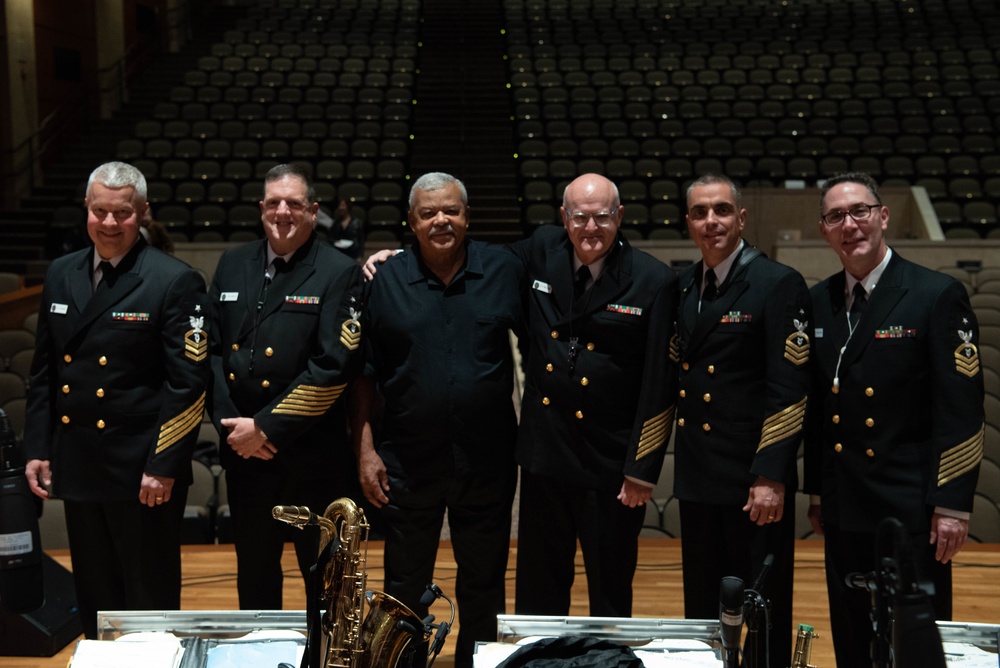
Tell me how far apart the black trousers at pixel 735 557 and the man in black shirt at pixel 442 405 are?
0.56 m

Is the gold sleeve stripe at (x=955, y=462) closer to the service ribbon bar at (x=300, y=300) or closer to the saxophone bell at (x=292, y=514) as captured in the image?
the saxophone bell at (x=292, y=514)

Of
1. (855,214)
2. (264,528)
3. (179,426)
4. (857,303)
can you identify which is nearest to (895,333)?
(857,303)

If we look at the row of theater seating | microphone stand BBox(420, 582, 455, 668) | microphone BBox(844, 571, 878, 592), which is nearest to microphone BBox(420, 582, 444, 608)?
microphone stand BBox(420, 582, 455, 668)

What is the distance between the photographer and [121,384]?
2.73 meters

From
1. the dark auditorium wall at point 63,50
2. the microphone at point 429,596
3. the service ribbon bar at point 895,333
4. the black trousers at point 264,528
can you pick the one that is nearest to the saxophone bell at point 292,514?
the microphone at point 429,596

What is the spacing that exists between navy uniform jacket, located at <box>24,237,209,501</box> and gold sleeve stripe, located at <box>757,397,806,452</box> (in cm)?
155

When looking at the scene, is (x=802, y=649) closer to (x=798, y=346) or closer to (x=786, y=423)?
(x=786, y=423)

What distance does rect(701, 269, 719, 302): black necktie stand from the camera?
2.72m

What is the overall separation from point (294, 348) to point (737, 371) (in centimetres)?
124

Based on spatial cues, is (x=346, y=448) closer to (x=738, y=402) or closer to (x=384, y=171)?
(x=738, y=402)

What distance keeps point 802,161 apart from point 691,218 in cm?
720

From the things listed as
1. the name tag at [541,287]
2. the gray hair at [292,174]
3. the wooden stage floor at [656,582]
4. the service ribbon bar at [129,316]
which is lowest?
the wooden stage floor at [656,582]

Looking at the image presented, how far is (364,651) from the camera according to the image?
187 centimetres

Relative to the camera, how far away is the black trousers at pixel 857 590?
2482mm
